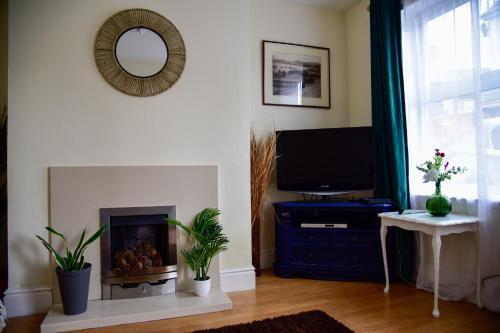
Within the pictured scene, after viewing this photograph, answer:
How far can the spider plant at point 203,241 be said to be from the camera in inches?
96.2

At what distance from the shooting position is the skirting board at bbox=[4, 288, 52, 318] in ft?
7.36

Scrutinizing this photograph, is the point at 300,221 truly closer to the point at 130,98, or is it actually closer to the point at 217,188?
the point at 217,188

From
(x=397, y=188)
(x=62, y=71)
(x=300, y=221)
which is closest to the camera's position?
(x=62, y=71)

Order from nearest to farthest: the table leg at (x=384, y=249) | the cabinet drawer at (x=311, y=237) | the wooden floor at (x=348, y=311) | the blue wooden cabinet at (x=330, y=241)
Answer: the wooden floor at (x=348, y=311) < the table leg at (x=384, y=249) < the blue wooden cabinet at (x=330, y=241) < the cabinet drawer at (x=311, y=237)

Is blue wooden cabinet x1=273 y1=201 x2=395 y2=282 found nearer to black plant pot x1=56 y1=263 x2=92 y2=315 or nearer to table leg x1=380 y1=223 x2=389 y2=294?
table leg x1=380 y1=223 x2=389 y2=294

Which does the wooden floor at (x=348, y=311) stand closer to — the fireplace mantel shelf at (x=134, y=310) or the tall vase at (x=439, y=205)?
the fireplace mantel shelf at (x=134, y=310)

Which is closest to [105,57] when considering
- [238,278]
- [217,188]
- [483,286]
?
[217,188]

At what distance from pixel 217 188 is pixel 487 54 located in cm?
207

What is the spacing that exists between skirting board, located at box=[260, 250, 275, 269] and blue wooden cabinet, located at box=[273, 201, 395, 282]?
29 cm

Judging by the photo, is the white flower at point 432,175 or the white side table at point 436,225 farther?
the white flower at point 432,175

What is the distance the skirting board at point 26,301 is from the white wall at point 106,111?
0.20 ft

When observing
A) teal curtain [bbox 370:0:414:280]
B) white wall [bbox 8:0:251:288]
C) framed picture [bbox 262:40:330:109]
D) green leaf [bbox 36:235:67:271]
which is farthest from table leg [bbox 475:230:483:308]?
green leaf [bbox 36:235:67:271]

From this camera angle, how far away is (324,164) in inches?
120

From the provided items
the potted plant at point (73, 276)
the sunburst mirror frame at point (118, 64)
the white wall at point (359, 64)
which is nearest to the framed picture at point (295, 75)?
the white wall at point (359, 64)
